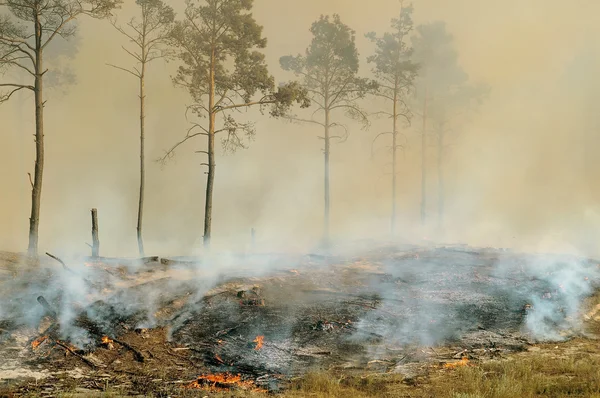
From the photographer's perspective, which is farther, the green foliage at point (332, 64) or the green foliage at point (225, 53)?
the green foliage at point (332, 64)

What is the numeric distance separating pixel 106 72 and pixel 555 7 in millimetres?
73410

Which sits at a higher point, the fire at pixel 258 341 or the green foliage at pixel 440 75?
the green foliage at pixel 440 75

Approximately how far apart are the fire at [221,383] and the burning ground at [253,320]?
1.5 inches

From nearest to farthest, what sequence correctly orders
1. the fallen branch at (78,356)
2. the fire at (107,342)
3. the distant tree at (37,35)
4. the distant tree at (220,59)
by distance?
the fallen branch at (78,356) < the fire at (107,342) < the distant tree at (37,35) < the distant tree at (220,59)

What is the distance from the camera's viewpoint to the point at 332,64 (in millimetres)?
30938

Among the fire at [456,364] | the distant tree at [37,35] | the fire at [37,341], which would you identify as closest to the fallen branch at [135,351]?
the fire at [37,341]

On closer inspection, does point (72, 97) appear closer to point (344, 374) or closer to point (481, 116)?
point (344, 374)

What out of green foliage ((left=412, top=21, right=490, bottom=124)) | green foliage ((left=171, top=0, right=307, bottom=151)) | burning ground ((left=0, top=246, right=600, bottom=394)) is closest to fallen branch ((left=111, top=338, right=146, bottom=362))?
burning ground ((left=0, top=246, right=600, bottom=394))

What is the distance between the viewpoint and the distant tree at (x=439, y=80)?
131 ft

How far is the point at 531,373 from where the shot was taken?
9.46m

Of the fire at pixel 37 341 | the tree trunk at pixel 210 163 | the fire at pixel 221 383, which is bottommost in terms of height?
the fire at pixel 221 383

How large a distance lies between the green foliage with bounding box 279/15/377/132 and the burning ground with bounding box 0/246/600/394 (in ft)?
52.9

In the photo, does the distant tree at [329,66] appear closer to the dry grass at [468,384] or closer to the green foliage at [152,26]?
the green foliage at [152,26]

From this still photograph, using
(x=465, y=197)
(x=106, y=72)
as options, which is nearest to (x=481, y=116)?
(x=465, y=197)
